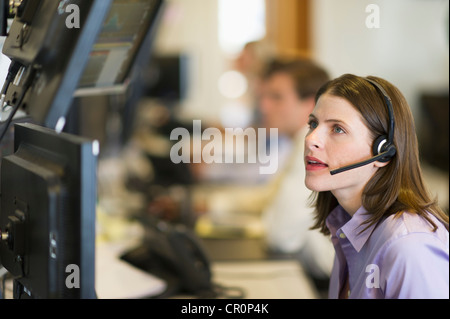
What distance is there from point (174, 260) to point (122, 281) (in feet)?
0.57

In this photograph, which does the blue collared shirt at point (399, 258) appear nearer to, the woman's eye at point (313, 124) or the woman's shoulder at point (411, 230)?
the woman's shoulder at point (411, 230)

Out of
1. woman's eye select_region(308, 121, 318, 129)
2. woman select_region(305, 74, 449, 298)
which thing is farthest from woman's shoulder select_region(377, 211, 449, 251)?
woman's eye select_region(308, 121, 318, 129)

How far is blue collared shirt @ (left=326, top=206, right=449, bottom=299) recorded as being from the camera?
1015 millimetres

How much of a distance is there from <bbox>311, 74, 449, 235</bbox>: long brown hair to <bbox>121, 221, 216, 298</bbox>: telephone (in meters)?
0.84

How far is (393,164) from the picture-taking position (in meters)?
1.17

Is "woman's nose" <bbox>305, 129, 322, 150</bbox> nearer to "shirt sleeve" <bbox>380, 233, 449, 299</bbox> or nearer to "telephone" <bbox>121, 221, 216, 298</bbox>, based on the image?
"shirt sleeve" <bbox>380, 233, 449, 299</bbox>

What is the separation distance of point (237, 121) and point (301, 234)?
5.31 metres

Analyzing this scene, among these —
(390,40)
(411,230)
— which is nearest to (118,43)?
(411,230)

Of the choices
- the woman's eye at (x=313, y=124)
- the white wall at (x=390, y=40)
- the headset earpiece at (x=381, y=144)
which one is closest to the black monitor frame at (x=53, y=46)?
the woman's eye at (x=313, y=124)

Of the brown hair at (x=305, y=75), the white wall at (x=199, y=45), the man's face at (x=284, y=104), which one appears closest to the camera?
the brown hair at (x=305, y=75)

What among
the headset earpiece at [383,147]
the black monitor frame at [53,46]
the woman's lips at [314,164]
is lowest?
the woman's lips at [314,164]

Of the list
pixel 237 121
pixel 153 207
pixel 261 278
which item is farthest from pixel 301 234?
pixel 237 121

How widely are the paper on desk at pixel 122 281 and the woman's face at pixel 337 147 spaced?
791 millimetres

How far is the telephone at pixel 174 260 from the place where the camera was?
6.26ft
